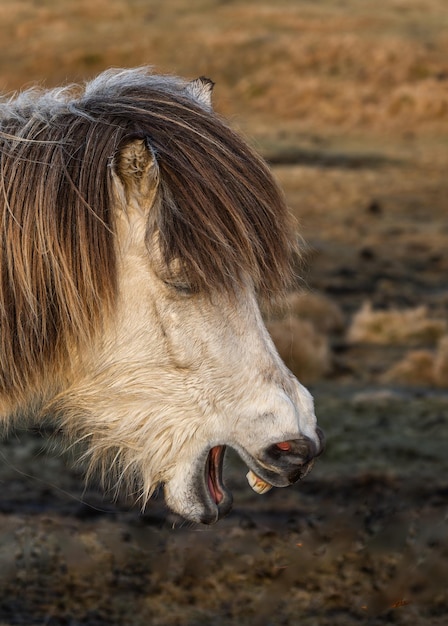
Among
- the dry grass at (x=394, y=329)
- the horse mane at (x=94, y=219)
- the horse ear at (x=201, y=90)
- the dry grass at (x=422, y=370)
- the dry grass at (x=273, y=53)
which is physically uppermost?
the horse ear at (x=201, y=90)

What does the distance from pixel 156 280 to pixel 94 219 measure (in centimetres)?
29

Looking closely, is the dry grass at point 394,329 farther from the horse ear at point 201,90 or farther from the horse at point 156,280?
the horse at point 156,280

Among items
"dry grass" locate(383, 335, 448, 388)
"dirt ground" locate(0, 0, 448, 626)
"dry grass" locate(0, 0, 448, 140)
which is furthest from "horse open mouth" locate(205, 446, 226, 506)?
"dry grass" locate(0, 0, 448, 140)

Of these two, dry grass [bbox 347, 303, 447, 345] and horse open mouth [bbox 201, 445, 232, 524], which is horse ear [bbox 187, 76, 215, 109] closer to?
horse open mouth [bbox 201, 445, 232, 524]

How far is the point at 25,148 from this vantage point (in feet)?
10.3

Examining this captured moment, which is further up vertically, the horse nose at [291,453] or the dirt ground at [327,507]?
the horse nose at [291,453]

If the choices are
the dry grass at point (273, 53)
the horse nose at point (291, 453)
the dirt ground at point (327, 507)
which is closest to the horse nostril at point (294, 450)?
the horse nose at point (291, 453)

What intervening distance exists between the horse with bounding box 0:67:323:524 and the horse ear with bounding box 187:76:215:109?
0.89ft

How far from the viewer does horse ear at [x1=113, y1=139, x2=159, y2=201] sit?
115 inches

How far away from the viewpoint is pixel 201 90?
11.8 ft

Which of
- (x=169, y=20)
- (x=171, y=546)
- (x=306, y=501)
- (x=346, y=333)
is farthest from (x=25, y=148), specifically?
(x=169, y=20)

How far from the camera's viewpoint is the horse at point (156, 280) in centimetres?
302

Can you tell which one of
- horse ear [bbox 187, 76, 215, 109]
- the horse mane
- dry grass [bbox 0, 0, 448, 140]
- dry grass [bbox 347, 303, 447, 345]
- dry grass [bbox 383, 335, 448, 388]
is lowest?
dry grass [bbox 347, 303, 447, 345]

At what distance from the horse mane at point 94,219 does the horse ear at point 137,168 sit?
0.09ft
